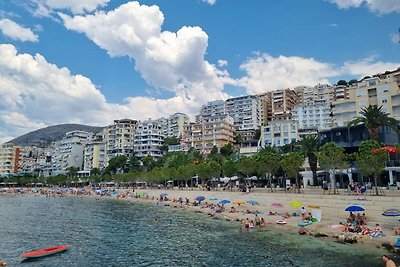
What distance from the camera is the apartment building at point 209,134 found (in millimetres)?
144000

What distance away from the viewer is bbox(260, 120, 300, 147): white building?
12128cm

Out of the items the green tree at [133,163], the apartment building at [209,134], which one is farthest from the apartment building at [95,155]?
the apartment building at [209,134]

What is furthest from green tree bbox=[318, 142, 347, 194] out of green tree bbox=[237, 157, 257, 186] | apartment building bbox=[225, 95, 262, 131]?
apartment building bbox=[225, 95, 262, 131]

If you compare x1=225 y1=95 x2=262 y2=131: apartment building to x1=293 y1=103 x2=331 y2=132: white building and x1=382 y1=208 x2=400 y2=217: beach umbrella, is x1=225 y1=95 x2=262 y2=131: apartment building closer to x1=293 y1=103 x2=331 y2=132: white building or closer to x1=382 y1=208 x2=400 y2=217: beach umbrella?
x1=293 y1=103 x2=331 y2=132: white building

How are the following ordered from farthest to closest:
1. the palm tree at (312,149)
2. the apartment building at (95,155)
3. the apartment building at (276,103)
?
1. the apartment building at (95,155)
2. the apartment building at (276,103)
3. the palm tree at (312,149)

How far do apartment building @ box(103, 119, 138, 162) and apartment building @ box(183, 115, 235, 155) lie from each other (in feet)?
129

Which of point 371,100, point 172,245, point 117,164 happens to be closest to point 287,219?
point 172,245

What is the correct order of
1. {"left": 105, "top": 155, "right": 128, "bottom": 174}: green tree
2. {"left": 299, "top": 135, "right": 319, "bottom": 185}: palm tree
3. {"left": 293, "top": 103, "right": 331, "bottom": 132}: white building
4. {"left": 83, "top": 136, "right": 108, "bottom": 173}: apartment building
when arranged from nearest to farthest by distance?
1. {"left": 299, "top": 135, "right": 319, "bottom": 185}: palm tree
2. {"left": 293, "top": 103, "right": 331, "bottom": 132}: white building
3. {"left": 105, "top": 155, "right": 128, "bottom": 174}: green tree
4. {"left": 83, "top": 136, "right": 108, "bottom": 173}: apartment building

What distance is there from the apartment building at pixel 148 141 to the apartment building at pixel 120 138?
25.4 ft

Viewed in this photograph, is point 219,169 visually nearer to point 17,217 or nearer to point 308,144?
point 308,144

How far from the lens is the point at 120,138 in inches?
7052

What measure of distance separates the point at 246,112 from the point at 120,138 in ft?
221

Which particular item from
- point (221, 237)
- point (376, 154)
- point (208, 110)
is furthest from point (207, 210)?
point (208, 110)

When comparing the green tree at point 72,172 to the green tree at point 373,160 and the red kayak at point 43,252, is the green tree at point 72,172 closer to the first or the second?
the red kayak at point 43,252
